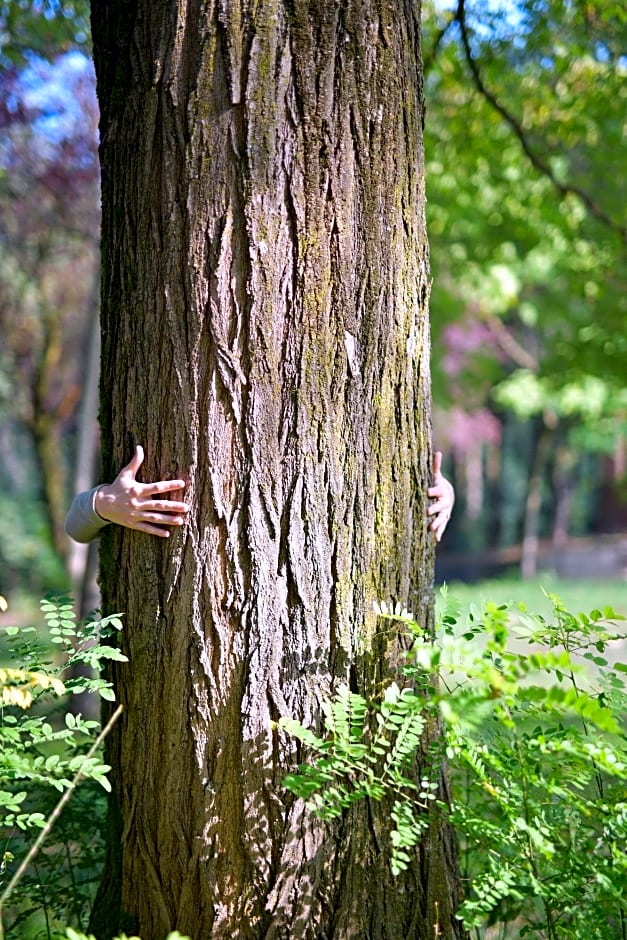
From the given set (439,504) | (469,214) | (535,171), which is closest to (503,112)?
(439,504)

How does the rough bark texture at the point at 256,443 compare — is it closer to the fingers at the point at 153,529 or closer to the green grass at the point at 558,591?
the fingers at the point at 153,529

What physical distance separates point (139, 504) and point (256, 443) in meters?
0.37

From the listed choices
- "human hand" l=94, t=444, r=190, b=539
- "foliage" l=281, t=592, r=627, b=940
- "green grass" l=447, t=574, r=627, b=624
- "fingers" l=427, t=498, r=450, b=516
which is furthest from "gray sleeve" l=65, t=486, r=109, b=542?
"green grass" l=447, t=574, r=627, b=624

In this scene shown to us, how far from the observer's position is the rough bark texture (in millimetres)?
2223

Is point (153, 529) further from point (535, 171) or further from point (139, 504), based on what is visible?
point (535, 171)

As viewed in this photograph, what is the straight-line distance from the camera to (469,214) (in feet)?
28.6

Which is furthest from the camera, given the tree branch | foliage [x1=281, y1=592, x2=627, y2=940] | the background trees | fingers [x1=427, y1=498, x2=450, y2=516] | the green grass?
the green grass

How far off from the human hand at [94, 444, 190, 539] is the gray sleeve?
2.4 inches

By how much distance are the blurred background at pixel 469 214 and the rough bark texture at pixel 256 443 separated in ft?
6.47

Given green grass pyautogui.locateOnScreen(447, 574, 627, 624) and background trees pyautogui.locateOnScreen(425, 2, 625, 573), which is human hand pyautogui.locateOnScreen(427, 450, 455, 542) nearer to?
background trees pyautogui.locateOnScreen(425, 2, 625, 573)

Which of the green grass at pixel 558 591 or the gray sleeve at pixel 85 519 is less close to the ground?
the gray sleeve at pixel 85 519

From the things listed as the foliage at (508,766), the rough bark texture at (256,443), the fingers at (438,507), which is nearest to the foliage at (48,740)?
the rough bark texture at (256,443)

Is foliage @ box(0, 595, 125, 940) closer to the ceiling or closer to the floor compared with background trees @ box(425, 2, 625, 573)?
closer to the floor

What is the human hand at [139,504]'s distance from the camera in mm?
2270
